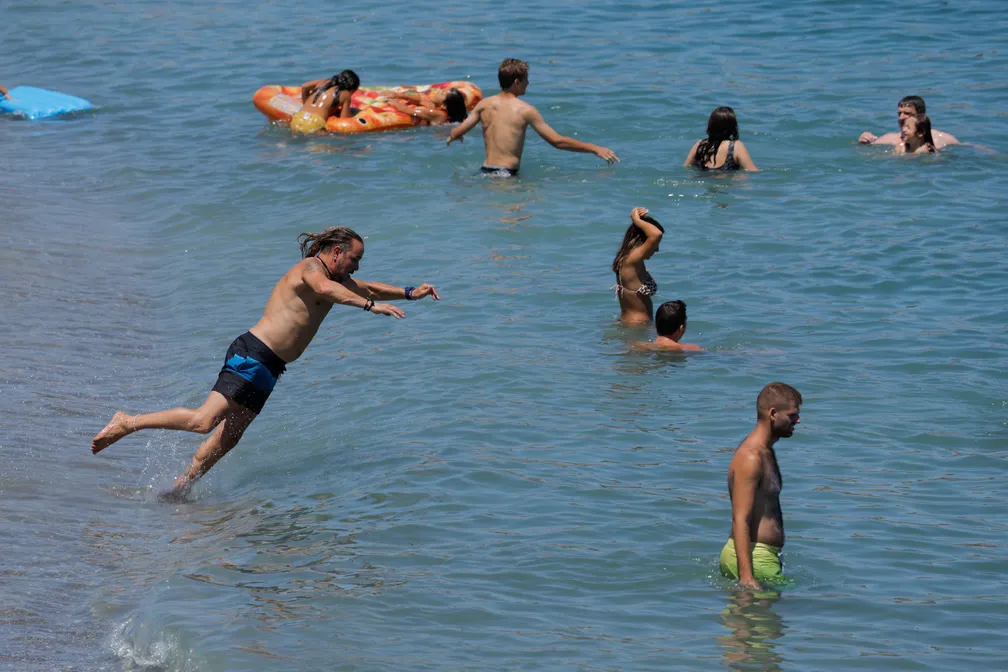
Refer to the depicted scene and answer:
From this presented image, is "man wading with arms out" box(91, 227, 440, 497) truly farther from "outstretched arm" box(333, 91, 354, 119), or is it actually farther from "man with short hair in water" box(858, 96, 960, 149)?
"outstretched arm" box(333, 91, 354, 119)

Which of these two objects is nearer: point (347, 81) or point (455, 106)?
point (347, 81)

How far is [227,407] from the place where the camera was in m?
7.62

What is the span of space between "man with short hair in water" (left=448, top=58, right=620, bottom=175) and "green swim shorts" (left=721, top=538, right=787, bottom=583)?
7893 millimetres

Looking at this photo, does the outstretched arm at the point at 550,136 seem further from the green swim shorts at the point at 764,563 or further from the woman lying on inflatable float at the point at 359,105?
the green swim shorts at the point at 764,563

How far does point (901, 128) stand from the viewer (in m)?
14.9

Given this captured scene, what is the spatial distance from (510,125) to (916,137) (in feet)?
15.5

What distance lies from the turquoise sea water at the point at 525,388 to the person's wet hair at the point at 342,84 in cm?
71

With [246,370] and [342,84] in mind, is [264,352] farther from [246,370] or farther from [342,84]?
[342,84]

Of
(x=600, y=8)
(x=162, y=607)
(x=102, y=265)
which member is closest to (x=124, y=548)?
(x=162, y=607)

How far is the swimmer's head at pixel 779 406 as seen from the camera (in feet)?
19.4

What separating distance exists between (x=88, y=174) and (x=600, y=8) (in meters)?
12.0

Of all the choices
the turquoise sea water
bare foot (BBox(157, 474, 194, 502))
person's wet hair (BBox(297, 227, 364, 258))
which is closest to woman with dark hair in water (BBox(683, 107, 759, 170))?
the turquoise sea water

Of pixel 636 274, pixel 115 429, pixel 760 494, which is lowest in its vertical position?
pixel 115 429

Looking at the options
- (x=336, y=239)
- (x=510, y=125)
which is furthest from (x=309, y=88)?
(x=336, y=239)
